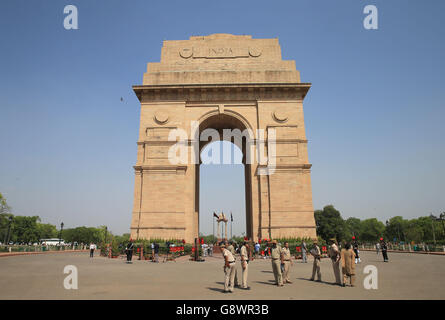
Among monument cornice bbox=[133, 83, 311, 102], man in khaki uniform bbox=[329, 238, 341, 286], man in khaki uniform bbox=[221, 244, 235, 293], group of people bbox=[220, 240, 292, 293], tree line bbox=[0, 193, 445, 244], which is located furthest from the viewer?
tree line bbox=[0, 193, 445, 244]

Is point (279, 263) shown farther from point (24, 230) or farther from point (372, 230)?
point (372, 230)

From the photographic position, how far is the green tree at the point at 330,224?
63.4 metres

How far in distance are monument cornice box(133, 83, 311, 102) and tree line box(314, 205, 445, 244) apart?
127ft

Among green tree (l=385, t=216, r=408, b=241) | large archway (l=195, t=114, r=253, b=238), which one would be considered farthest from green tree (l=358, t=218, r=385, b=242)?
large archway (l=195, t=114, r=253, b=238)

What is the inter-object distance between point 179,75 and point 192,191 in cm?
1083

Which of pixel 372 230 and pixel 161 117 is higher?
pixel 161 117

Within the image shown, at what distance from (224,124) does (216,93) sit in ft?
12.5

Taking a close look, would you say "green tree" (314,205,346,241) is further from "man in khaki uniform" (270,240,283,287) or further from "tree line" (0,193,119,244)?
"man in khaki uniform" (270,240,283,287)

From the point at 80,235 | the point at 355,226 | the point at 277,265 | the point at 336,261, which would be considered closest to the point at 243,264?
the point at 277,265

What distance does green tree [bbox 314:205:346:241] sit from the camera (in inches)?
2496

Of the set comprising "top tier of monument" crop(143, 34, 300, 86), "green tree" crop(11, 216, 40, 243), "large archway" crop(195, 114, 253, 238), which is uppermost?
"top tier of monument" crop(143, 34, 300, 86)

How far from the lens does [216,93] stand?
26.6 m
